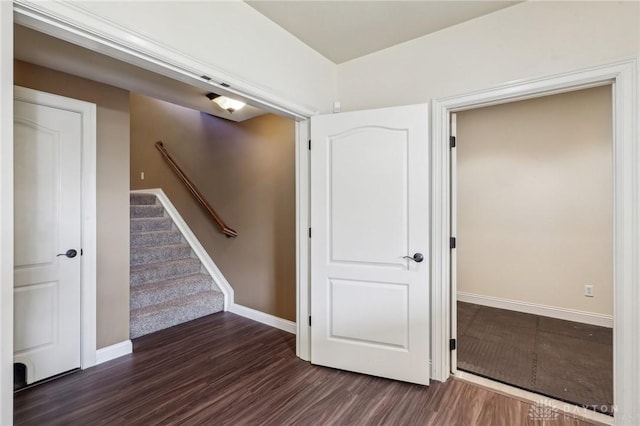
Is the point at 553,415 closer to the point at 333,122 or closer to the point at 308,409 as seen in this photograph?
the point at 308,409

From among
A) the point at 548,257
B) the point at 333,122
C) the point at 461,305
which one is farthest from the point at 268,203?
the point at 548,257

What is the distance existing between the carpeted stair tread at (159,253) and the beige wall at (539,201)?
386 cm

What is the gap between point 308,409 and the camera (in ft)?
6.44

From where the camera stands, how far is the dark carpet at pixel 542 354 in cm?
215

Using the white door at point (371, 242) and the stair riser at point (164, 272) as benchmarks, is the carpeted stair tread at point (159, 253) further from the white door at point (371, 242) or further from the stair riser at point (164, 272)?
the white door at point (371, 242)

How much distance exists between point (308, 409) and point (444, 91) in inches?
96.5

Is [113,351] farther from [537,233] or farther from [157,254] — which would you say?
[537,233]

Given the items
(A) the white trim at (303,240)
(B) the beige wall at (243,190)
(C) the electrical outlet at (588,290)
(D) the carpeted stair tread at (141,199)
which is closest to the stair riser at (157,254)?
(B) the beige wall at (243,190)

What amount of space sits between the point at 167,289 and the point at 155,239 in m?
0.86

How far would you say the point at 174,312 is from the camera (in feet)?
11.0

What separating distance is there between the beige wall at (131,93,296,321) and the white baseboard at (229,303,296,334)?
6 cm

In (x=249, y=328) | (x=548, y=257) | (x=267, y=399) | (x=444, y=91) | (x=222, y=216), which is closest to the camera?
(x=267, y=399)

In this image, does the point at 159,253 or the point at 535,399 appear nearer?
the point at 535,399

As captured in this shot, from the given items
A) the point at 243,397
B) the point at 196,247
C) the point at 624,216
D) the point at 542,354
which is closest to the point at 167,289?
the point at 196,247
